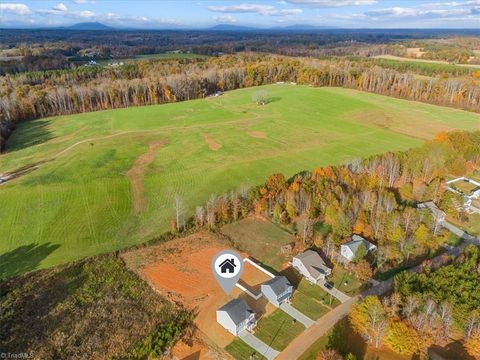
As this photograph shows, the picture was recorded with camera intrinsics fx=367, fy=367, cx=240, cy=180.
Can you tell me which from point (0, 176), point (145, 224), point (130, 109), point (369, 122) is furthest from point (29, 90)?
point (369, 122)

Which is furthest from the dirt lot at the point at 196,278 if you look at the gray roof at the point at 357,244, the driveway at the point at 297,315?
the gray roof at the point at 357,244

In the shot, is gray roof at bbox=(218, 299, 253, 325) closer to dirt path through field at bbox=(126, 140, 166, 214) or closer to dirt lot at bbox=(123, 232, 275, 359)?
dirt lot at bbox=(123, 232, 275, 359)

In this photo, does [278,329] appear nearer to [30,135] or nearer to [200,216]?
[200,216]

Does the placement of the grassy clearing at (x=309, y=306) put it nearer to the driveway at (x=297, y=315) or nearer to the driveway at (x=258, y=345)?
the driveway at (x=297, y=315)

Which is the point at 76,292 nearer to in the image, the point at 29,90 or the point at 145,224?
the point at 145,224

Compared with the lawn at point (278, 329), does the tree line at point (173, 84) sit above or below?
above

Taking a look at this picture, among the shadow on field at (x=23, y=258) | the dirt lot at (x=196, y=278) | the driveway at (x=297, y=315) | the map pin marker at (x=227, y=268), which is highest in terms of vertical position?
the map pin marker at (x=227, y=268)

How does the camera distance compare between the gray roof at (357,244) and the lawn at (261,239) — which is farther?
the lawn at (261,239)

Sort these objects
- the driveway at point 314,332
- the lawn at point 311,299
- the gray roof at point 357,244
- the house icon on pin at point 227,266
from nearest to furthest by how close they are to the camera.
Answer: the driveway at point 314,332, the lawn at point 311,299, the house icon on pin at point 227,266, the gray roof at point 357,244
